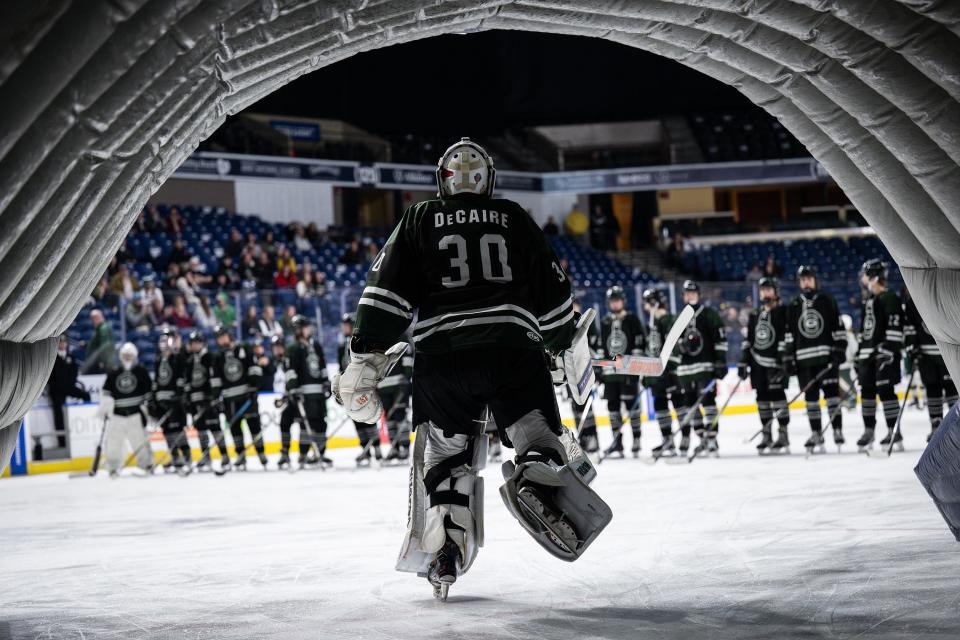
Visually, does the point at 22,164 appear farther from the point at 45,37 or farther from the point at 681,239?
the point at 681,239

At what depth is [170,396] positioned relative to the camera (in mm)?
11578

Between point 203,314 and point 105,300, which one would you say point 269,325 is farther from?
point 105,300

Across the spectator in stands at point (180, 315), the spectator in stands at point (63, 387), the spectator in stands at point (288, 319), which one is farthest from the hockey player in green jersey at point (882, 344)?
the spectator in stands at point (63, 387)

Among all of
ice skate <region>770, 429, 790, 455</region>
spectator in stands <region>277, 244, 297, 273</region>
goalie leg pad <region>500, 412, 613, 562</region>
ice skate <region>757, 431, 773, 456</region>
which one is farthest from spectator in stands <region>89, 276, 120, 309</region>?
goalie leg pad <region>500, 412, 613, 562</region>

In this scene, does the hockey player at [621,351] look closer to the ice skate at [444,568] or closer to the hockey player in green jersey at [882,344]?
the hockey player in green jersey at [882,344]

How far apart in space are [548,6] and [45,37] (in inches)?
79.0

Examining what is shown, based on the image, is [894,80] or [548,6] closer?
[894,80]

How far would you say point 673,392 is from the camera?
9.98m

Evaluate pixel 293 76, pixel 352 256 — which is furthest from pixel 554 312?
pixel 352 256

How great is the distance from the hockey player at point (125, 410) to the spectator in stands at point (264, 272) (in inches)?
206

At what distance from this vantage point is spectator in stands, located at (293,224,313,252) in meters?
19.3

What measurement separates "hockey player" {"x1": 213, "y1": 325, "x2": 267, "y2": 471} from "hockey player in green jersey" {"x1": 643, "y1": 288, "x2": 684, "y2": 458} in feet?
13.7

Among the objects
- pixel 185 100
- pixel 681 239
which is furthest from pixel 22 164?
pixel 681 239

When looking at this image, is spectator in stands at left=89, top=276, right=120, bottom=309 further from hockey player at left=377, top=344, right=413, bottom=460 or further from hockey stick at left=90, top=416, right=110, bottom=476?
hockey player at left=377, top=344, right=413, bottom=460
